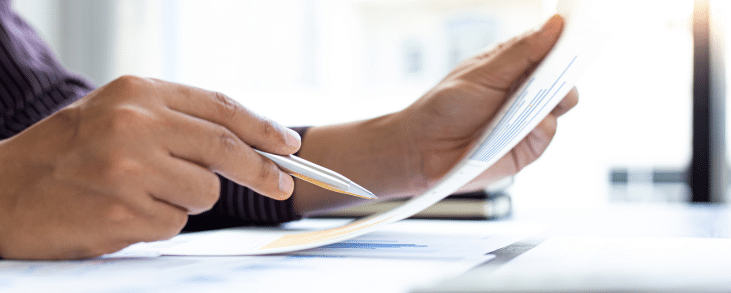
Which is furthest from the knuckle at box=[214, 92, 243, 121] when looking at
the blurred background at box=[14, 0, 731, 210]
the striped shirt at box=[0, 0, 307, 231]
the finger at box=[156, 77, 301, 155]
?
the blurred background at box=[14, 0, 731, 210]

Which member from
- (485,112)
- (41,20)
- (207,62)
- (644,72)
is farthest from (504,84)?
(644,72)

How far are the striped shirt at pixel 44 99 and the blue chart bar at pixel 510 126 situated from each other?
234 mm

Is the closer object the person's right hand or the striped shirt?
the person's right hand

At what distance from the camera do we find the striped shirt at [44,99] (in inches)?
22.1

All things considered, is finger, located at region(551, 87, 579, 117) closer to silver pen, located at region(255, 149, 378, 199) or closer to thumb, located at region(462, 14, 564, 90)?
thumb, located at region(462, 14, 564, 90)

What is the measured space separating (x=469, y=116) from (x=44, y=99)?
0.50 m

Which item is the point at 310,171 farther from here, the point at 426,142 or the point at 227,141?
the point at 426,142

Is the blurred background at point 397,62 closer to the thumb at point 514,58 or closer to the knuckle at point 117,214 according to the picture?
the thumb at point 514,58

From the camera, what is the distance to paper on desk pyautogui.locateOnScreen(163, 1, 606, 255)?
1.18 ft

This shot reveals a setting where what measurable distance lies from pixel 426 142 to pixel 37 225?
36 cm

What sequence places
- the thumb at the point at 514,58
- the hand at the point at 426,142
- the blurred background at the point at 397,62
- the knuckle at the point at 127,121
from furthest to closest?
the blurred background at the point at 397,62, the hand at the point at 426,142, the thumb at the point at 514,58, the knuckle at the point at 127,121

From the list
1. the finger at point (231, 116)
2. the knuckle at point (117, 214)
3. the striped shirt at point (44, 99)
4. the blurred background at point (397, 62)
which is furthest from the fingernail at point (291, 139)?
the blurred background at point (397, 62)

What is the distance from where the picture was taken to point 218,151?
13.1 inches

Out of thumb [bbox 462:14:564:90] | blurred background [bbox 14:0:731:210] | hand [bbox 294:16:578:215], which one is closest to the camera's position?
thumb [bbox 462:14:564:90]
